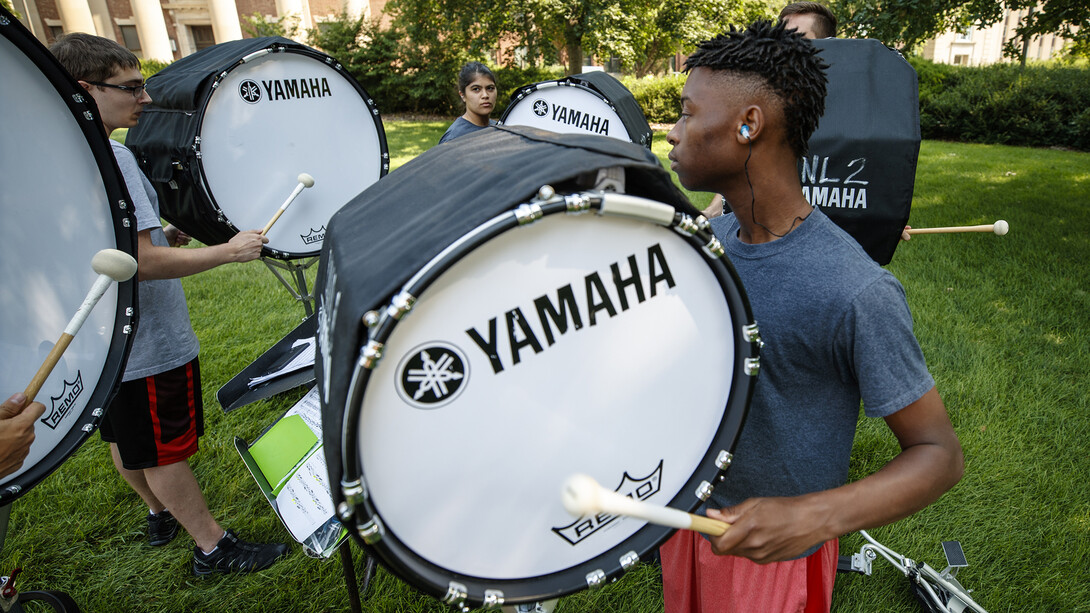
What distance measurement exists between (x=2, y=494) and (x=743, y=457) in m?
1.64

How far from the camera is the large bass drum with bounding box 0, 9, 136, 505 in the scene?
4.19ft

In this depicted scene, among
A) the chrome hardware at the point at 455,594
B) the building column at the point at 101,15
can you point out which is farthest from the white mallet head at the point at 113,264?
the building column at the point at 101,15

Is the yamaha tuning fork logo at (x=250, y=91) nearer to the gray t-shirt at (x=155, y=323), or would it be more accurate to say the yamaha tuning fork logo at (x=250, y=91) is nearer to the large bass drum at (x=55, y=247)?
the gray t-shirt at (x=155, y=323)

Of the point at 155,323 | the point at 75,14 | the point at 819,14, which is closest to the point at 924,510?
the point at 819,14

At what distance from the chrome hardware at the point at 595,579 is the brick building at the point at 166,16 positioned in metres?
20.9

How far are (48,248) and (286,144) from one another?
1.62 meters

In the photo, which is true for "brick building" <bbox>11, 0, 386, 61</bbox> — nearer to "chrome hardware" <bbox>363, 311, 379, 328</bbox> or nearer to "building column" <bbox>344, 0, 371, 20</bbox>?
"building column" <bbox>344, 0, 371, 20</bbox>

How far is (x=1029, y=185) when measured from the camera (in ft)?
28.0

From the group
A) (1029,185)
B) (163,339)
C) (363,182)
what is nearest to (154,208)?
(163,339)

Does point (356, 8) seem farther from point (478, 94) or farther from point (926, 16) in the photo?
point (926, 16)

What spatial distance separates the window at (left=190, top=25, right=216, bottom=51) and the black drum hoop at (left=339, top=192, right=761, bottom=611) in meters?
33.9

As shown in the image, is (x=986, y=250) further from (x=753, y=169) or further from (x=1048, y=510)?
(x=753, y=169)

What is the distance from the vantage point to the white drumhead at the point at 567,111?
4.48 metres

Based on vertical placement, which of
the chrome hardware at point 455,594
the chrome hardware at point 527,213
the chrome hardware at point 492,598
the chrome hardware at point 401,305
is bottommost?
the chrome hardware at point 492,598
